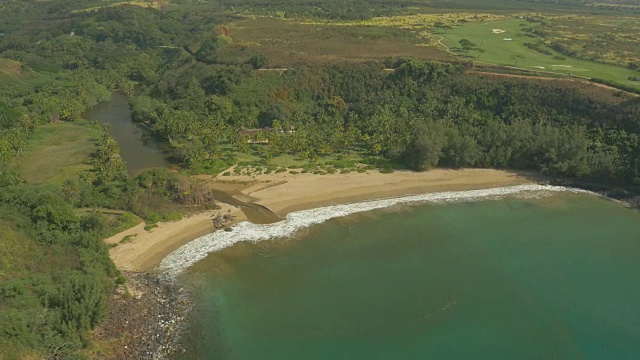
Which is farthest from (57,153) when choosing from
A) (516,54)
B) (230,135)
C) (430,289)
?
(516,54)

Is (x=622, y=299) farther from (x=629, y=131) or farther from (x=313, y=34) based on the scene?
(x=313, y=34)

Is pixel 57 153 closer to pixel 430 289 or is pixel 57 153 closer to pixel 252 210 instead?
pixel 252 210

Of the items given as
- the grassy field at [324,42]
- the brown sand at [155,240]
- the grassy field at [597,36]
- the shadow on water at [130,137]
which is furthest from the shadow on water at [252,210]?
the grassy field at [597,36]

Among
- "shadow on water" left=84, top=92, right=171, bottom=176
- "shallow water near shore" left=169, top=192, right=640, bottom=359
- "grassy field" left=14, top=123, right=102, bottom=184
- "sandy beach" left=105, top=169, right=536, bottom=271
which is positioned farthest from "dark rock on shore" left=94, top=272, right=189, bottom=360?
"shadow on water" left=84, top=92, right=171, bottom=176

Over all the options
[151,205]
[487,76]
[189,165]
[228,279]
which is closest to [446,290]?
[228,279]

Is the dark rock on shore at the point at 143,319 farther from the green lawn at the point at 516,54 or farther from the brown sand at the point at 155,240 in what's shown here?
the green lawn at the point at 516,54

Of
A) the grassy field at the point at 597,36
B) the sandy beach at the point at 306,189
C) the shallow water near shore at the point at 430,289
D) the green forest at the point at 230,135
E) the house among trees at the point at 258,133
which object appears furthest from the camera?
the grassy field at the point at 597,36
